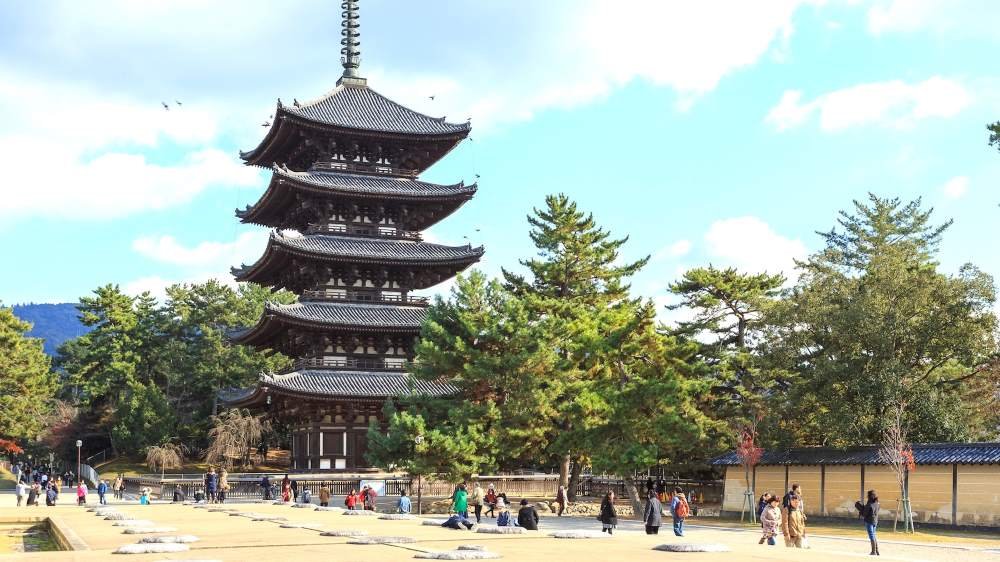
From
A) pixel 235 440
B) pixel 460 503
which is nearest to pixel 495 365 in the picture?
pixel 460 503

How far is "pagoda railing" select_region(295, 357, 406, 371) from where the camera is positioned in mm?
61062

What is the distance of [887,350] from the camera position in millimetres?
43000

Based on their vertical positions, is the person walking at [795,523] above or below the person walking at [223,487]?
above

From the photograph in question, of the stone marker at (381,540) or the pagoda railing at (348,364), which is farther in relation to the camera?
the pagoda railing at (348,364)

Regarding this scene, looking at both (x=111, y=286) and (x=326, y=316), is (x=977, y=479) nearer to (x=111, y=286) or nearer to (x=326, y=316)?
(x=326, y=316)

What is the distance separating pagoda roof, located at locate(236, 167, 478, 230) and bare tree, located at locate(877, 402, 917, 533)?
104 ft

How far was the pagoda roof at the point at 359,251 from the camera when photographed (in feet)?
197

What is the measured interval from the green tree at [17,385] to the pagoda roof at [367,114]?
3940 centimetres

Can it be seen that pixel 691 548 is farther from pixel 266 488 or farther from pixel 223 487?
pixel 266 488

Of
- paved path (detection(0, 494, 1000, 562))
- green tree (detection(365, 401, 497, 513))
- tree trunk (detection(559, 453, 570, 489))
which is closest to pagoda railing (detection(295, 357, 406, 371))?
tree trunk (detection(559, 453, 570, 489))

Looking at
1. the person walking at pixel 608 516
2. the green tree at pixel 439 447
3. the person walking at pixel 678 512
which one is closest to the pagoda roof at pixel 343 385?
the green tree at pixel 439 447

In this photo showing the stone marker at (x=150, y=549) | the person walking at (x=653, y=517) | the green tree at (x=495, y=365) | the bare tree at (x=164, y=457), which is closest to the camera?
the stone marker at (x=150, y=549)

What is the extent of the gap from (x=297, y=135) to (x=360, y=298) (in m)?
10.8

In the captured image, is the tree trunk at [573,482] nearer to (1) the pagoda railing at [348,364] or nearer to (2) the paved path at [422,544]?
(2) the paved path at [422,544]
